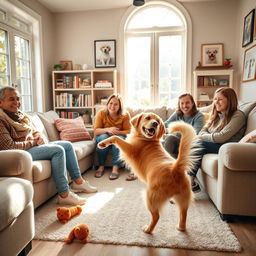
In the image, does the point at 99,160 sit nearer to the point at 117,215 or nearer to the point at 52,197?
the point at 52,197

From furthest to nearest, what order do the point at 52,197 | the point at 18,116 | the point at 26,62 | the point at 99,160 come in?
the point at 26,62, the point at 99,160, the point at 52,197, the point at 18,116

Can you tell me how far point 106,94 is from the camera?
456cm

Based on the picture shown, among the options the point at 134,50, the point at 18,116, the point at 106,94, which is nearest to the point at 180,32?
the point at 134,50

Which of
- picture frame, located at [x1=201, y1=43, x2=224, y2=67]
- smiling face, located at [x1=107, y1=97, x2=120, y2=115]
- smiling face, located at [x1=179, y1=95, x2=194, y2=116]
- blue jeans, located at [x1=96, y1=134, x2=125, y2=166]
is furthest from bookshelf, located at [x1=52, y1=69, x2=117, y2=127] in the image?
smiling face, located at [x1=179, y1=95, x2=194, y2=116]

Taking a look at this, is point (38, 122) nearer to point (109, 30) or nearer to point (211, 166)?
point (211, 166)

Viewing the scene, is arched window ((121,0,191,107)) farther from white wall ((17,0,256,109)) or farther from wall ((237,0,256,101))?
wall ((237,0,256,101))

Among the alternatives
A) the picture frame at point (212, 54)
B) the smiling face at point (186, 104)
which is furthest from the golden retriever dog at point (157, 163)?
the picture frame at point (212, 54)

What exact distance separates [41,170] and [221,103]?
168 cm

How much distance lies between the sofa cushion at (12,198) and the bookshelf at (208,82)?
3.39 meters

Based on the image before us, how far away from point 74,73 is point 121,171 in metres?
2.36

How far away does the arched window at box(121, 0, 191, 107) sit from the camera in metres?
4.32

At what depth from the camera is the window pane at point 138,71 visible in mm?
4453

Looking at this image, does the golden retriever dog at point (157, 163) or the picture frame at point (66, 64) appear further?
the picture frame at point (66, 64)

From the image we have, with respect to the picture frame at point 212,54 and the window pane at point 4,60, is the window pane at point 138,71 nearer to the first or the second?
the picture frame at point 212,54
